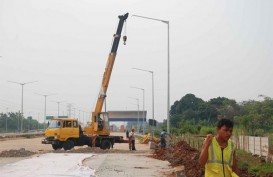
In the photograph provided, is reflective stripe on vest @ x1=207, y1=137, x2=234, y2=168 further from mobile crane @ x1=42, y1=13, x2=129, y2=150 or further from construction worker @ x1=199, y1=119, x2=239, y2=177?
mobile crane @ x1=42, y1=13, x2=129, y2=150

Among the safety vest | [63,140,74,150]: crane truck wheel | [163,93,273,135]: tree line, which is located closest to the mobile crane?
[63,140,74,150]: crane truck wheel

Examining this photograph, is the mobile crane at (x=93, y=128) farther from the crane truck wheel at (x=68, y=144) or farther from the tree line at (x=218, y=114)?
the tree line at (x=218, y=114)

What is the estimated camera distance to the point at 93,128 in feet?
113

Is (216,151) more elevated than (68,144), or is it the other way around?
(216,151)

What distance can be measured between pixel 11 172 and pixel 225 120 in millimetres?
12632

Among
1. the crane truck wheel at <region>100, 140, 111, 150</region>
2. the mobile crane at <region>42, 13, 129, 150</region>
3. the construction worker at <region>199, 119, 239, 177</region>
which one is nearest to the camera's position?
the construction worker at <region>199, 119, 239, 177</region>

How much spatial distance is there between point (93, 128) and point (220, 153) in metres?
29.1

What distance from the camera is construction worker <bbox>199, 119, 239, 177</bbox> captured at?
18.3 ft

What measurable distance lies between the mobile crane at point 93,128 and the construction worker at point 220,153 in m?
28.4

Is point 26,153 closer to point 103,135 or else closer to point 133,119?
point 103,135

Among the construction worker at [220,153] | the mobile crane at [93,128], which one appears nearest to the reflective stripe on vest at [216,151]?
the construction worker at [220,153]

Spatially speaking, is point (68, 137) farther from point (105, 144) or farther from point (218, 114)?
point (218, 114)

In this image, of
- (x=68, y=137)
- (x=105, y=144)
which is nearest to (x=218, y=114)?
(x=105, y=144)

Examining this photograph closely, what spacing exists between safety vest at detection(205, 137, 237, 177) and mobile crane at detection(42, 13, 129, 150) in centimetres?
2838
